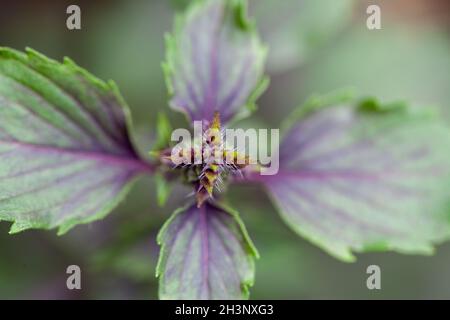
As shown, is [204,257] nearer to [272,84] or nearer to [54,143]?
[54,143]

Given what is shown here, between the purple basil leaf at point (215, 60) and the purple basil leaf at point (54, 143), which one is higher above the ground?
the purple basil leaf at point (215, 60)

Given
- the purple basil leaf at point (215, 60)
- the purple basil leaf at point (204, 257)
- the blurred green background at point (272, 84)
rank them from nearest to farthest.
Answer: the purple basil leaf at point (204, 257)
the purple basil leaf at point (215, 60)
the blurred green background at point (272, 84)

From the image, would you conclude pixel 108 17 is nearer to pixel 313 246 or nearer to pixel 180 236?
pixel 313 246

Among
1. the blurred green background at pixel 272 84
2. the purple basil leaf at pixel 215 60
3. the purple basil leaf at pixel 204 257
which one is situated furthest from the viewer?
the blurred green background at pixel 272 84

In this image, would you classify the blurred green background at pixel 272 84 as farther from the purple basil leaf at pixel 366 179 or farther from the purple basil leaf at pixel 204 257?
the purple basil leaf at pixel 204 257

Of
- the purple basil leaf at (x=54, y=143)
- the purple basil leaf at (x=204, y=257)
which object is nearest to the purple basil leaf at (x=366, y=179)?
the purple basil leaf at (x=204, y=257)
